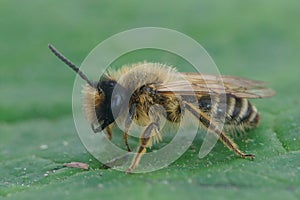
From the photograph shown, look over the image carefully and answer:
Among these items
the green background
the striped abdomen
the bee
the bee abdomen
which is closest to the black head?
the bee

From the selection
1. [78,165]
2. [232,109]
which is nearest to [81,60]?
[232,109]

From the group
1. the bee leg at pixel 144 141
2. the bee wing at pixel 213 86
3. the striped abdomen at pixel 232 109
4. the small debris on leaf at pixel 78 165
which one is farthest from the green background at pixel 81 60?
the bee wing at pixel 213 86

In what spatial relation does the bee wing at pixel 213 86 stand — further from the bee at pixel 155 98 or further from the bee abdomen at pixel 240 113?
the bee abdomen at pixel 240 113

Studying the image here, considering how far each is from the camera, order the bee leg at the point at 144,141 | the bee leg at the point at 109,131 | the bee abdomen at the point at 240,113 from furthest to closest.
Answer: the bee abdomen at the point at 240,113, the bee leg at the point at 109,131, the bee leg at the point at 144,141

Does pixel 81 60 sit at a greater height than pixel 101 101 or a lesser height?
greater

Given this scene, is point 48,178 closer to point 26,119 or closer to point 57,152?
point 57,152

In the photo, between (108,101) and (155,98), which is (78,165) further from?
(155,98)

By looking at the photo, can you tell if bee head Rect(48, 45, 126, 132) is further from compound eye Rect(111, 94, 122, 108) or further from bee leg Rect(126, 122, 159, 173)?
bee leg Rect(126, 122, 159, 173)

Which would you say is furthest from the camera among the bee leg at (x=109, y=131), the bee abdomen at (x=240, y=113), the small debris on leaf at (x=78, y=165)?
the bee abdomen at (x=240, y=113)
